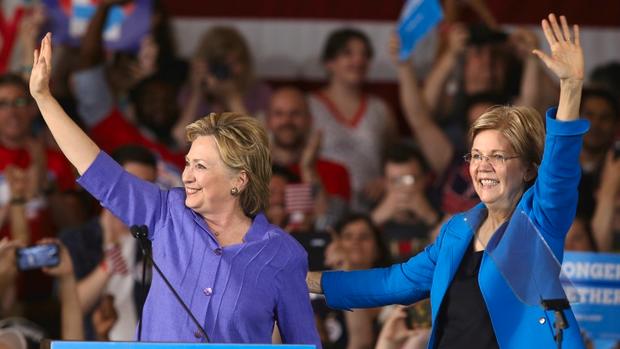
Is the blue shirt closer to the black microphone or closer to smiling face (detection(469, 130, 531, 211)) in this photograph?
the black microphone

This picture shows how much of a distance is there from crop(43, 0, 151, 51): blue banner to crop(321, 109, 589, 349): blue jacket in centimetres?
289

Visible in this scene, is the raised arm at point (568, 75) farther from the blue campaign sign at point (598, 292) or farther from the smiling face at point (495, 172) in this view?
the blue campaign sign at point (598, 292)

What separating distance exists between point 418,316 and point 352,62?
2.27m

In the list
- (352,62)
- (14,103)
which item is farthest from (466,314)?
(352,62)

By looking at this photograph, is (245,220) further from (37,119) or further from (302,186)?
(37,119)

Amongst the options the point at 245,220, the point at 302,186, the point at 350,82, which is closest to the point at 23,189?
the point at 302,186

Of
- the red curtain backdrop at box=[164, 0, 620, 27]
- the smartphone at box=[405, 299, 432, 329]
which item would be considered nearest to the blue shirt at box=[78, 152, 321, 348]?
the smartphone at box=[405, 299, 432, 329]

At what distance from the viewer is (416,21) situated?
6.31 meters

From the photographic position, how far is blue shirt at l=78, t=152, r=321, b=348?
352 cm

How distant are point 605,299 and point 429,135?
61.2 inches

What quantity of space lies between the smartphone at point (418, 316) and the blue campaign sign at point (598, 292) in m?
0.69

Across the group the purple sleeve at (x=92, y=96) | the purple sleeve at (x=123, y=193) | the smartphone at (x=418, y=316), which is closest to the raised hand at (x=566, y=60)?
the purple sleeve at (x=123, y=193)

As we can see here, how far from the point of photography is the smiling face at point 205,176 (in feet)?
11.7

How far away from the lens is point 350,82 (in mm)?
6840
